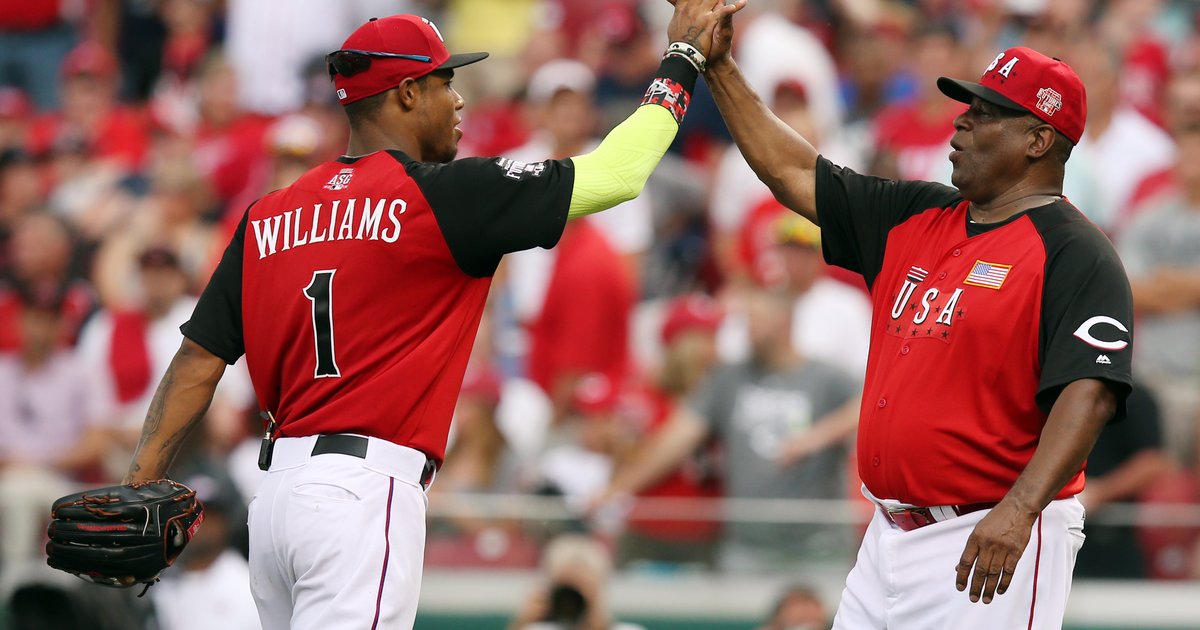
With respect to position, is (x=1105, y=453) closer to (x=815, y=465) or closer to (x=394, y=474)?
(x=815, y=465)

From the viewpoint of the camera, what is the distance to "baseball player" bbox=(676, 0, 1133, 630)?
4461 millimetres

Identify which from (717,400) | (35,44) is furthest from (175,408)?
(35,44)

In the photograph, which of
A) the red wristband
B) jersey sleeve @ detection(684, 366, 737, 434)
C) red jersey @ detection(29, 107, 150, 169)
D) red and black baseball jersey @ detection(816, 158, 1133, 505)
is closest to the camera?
red and black baseball jersey @ detection(816, 158, 1133, 505)

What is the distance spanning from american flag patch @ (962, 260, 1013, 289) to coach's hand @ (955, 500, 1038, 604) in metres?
0.67

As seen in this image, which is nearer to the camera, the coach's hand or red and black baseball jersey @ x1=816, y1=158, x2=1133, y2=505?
the coach's hand

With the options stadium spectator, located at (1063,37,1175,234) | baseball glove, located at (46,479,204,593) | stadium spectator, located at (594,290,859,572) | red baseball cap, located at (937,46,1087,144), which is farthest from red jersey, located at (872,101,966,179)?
baseball glove, located at (46,479,204,593)

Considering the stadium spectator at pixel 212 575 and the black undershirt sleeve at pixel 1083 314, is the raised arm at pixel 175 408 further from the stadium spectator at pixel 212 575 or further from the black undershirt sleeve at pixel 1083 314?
the stadium spectator at pixel 212 575

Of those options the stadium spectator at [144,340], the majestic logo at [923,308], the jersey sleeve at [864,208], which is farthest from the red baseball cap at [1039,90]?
the stadium spectator at [144,340]

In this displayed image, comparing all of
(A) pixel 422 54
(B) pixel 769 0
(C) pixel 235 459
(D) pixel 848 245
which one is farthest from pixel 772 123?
(B) pixel 769 0

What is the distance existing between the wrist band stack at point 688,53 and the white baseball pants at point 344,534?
150cm

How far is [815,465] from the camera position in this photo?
7941 millimetres

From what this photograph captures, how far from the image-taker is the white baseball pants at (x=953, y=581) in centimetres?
466

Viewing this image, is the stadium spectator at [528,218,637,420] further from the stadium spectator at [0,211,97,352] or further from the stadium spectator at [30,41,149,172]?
the stadium spectator at [30,41,149,172]

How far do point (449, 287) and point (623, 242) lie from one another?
525 centimetres
